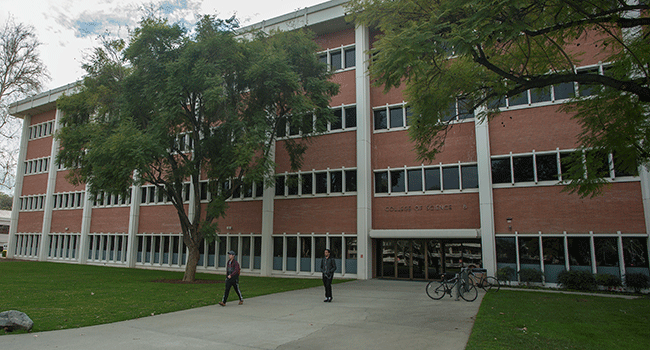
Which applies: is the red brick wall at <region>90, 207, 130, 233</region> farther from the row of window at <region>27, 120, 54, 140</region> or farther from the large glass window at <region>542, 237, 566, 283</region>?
the large glass window at <region>542, 237, 566, 283</region>

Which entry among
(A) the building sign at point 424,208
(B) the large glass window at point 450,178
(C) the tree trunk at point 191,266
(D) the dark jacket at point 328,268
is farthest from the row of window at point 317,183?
(D) the dark jacket at point 328,268

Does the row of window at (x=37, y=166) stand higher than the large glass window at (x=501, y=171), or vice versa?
the row of window at (x=37, y=166)

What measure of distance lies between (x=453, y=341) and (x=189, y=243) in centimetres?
1692

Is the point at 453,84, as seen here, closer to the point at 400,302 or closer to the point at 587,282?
the point at 400,302

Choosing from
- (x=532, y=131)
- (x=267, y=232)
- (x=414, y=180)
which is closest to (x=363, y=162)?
(x=414, y=180)

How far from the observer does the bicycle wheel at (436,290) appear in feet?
46.9

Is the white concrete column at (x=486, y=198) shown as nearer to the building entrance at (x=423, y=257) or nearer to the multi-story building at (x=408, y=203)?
the multi-story building at (x=408, y=203)

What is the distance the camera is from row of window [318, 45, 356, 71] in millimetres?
25656

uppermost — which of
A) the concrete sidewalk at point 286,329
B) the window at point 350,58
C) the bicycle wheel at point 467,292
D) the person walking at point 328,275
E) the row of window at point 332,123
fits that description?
the window at point 350,58

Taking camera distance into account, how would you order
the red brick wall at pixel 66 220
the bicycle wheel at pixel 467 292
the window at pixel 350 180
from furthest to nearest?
the red brick wall at pixel 66 220
the window at pixel 350 180
the bicycle wheel at pixel 467 292

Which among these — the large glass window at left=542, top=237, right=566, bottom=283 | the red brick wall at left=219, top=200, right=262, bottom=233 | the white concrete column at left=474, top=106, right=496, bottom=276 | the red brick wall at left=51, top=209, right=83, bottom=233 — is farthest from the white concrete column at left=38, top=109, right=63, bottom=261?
the large glass window at left=542, top=237, right=566, bottom=283

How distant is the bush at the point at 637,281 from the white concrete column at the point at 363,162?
466 inches

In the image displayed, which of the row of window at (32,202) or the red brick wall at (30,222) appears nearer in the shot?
the red brick wall at (30,222)

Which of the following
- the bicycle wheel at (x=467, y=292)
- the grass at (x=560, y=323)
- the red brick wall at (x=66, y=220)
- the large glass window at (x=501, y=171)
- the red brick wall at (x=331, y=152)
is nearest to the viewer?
the grass at (x=560, y=323)
